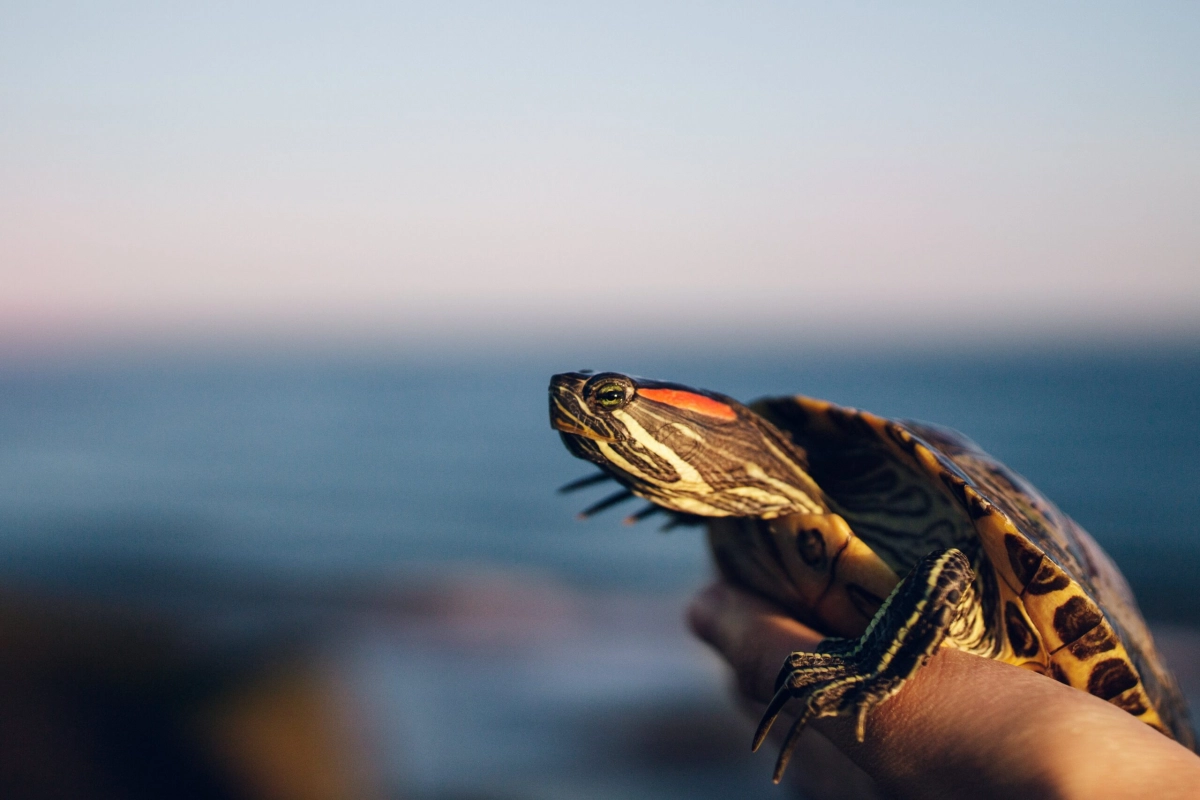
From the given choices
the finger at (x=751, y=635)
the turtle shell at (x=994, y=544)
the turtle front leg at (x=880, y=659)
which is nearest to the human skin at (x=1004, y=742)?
the turtle front leg at (x=880, y=659)

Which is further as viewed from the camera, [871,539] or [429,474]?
[429,474]

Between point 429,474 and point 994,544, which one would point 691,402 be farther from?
point 429,474

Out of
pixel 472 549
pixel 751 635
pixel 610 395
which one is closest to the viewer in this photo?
pixel 610 395

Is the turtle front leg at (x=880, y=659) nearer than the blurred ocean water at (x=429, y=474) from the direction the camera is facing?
Yes

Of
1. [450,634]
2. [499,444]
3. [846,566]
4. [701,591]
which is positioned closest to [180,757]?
[450,634]

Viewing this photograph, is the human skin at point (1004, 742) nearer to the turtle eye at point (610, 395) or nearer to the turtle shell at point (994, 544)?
the turtle shell at point (994, 544)

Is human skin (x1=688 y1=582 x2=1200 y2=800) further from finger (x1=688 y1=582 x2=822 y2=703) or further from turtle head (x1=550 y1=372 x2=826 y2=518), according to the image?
turtle head (x1=550 y1=372 x2=826 y2=518)

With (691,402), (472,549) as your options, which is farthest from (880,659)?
(472,549)
